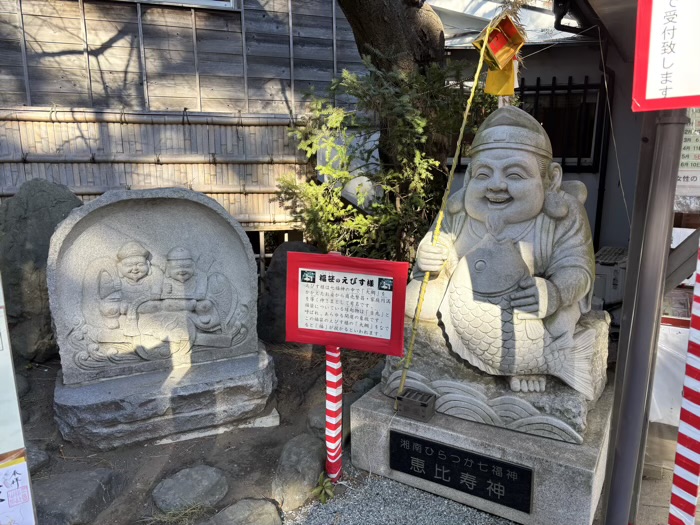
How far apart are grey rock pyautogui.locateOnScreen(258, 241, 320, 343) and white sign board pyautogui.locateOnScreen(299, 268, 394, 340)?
2209 millimetres

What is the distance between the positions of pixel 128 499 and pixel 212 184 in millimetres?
3544

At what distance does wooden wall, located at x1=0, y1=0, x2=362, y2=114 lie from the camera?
20.0 ft

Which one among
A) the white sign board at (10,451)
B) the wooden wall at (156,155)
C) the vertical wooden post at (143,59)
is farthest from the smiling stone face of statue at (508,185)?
the vertical wooden post at (143,59)

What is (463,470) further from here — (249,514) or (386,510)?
(249,514)

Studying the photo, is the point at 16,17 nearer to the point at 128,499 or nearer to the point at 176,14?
the point at 176,14

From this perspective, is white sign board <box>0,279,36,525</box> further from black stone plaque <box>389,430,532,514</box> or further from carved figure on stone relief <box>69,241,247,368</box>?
black stone plaque <box>389,430,532,514</box>

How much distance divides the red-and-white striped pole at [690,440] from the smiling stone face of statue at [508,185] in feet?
3.89

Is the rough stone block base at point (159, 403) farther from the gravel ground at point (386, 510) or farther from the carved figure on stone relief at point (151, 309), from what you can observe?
the gravel ground at point (386, 510)

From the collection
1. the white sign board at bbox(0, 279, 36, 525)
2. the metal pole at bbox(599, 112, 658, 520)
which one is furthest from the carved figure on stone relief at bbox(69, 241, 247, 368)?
the metal pole at bbox(599, 112, 658, 520)

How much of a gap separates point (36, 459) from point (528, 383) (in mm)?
3202

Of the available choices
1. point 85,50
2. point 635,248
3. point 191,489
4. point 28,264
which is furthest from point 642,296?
point 85,50

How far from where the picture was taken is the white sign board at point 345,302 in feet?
9.11

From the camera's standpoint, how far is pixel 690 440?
6.07ft

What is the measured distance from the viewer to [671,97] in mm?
1688
